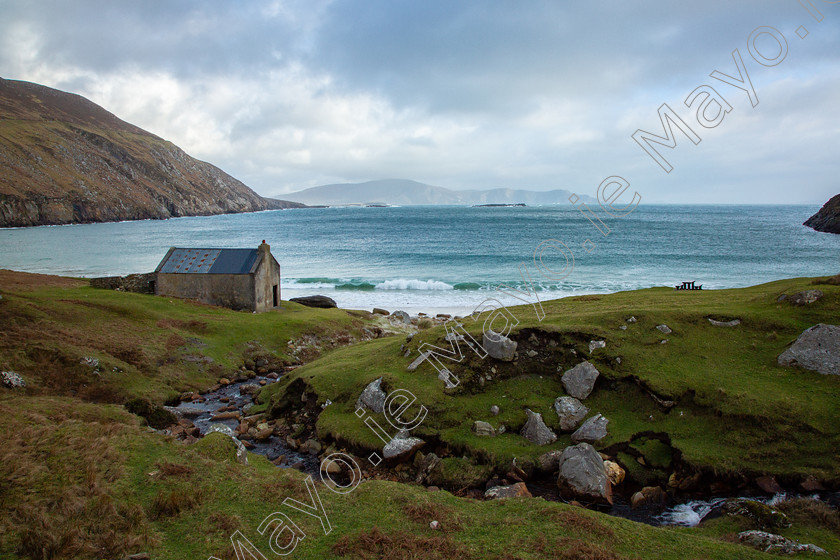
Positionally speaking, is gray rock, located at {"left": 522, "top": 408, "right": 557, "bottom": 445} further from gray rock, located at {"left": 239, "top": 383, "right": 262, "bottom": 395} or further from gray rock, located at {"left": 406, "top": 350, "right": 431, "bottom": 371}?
gray rock, located at {"left": 239, "top": 383, "right": 262, "bottom": 395}

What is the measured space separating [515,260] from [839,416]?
6673 cm

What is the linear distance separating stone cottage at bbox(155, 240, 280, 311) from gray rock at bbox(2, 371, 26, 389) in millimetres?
19120

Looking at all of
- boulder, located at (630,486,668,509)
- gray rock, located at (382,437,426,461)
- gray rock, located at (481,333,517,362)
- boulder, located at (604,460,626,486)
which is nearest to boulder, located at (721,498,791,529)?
boulder, located at (630,486,668,509)

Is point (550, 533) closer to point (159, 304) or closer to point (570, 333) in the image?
point (570, 333)

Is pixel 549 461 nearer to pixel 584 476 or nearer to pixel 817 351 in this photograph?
pixel 584 476

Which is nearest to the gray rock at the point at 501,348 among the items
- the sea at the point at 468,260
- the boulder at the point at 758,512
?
the boulder at the point at 758,512

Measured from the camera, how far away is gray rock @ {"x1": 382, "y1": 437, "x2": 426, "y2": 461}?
49.0 feet

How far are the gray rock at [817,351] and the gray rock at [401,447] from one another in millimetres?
12910

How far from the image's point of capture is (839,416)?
42.4 feet

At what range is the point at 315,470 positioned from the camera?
15406 mm

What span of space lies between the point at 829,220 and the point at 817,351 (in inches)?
6187

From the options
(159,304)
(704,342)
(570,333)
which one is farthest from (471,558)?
(159,304)

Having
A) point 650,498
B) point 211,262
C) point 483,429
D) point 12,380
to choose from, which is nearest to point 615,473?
point 650,498

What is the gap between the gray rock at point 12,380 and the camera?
18312mm
